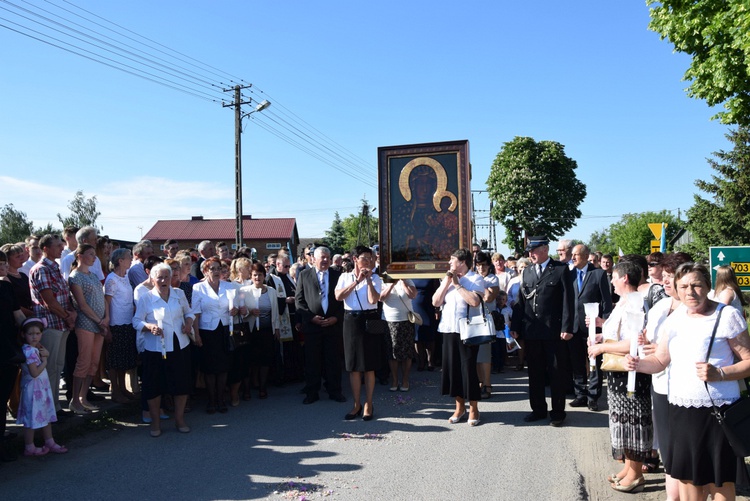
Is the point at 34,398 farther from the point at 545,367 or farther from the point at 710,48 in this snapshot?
the point at 710,48

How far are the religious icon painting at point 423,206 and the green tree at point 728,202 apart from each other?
2036 cm

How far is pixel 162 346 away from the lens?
6348 mm

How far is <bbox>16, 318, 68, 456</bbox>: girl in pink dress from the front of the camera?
5.44m

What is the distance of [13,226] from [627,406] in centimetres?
6242

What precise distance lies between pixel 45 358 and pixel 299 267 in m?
5.20

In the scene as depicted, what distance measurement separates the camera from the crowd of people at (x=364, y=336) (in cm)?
364

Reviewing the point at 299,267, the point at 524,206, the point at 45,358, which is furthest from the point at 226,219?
the point at 45,358

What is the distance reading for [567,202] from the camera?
41.0 metres

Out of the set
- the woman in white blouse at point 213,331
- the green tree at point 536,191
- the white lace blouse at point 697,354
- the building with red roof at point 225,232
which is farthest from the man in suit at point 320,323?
the building with red roof at point 225,232

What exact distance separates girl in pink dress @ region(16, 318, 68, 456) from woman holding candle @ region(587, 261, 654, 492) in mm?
5047

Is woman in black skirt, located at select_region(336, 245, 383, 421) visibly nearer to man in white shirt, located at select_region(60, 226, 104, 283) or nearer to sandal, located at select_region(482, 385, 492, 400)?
sandal, located at select_region(482, 385, 492, 400)

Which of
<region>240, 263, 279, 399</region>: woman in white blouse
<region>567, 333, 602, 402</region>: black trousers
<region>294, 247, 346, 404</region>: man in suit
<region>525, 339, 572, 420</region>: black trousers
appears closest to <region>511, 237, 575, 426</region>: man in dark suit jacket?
<region>525, 339, 572, 420</region>: black trousers

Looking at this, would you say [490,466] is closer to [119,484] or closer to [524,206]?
[119,484]

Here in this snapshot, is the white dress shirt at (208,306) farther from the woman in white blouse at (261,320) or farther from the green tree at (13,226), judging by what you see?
the green tree at (13,226)
